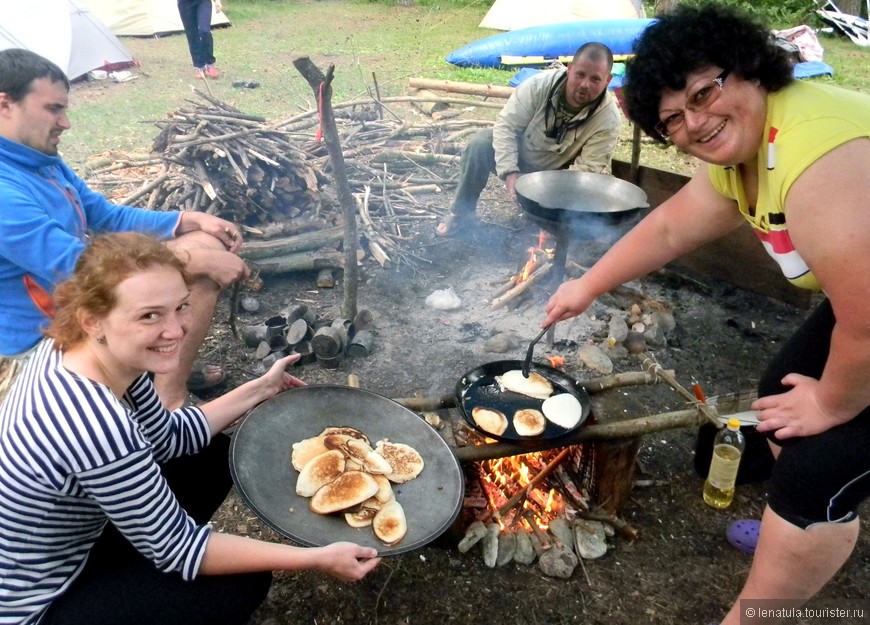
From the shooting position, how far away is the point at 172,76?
1086 cm

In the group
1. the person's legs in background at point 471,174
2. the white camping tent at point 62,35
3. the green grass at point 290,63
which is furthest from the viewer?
the green grass at point 290,63

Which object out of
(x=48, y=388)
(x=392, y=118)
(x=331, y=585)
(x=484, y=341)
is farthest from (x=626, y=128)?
(x=48, y=388)

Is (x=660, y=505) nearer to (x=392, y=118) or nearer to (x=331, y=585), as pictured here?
(x=331, y=585)

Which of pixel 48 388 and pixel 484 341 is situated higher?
pixel 48 388

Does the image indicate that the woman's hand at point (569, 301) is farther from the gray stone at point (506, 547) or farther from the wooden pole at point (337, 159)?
the wooden pole at point (337, 159)

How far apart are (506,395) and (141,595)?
1.75 meters

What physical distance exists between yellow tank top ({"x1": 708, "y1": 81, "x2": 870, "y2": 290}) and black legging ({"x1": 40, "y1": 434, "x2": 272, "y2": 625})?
2132mm

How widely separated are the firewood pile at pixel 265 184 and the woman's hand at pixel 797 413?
3.64 metres

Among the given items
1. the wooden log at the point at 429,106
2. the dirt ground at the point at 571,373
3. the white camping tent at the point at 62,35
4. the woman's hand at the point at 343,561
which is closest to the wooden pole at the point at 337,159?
the dirt ground at the point at 571,373

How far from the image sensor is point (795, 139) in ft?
5.92

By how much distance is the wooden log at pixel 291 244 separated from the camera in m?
5.12

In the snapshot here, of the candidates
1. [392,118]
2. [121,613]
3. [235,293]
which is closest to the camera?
[121,613]

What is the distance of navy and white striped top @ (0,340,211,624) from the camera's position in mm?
1736

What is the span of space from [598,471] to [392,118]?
6610mm
